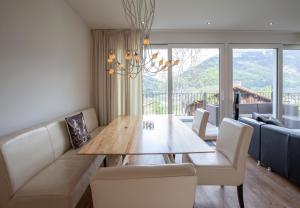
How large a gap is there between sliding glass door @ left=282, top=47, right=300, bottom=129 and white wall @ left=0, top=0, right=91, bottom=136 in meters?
4.68

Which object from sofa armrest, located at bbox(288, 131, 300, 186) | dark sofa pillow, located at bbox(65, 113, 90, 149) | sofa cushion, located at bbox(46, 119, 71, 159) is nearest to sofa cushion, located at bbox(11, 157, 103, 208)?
sofa cushion, located at bbox(46, 119, 71, 159)

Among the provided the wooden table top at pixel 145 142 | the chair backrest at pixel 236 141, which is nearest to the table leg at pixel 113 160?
the wooden table top at pixel 145 142

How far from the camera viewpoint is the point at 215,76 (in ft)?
18.5

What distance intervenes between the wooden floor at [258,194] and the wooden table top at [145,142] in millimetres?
796

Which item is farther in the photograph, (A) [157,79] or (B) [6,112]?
(A) [157,79]

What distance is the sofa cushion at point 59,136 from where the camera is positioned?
2.81m

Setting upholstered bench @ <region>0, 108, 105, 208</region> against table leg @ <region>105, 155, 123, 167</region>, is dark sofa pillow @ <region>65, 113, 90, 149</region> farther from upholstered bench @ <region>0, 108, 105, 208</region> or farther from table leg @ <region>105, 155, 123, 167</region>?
table leg @ <region>105, 155, 123, 167</region>

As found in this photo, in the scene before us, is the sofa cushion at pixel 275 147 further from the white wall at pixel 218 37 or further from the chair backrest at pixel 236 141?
the white wall at pixel 218 37

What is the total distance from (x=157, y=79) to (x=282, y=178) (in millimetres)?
3168

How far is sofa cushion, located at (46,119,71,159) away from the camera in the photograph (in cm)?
281

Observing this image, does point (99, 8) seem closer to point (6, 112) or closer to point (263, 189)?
point (6, 112)

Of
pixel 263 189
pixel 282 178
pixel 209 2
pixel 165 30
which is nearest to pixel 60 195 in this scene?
pixel 263 189

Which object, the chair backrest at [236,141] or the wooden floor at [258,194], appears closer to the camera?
the chair backrest at [236,141]

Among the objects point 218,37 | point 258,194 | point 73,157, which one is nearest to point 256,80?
point 218,37
